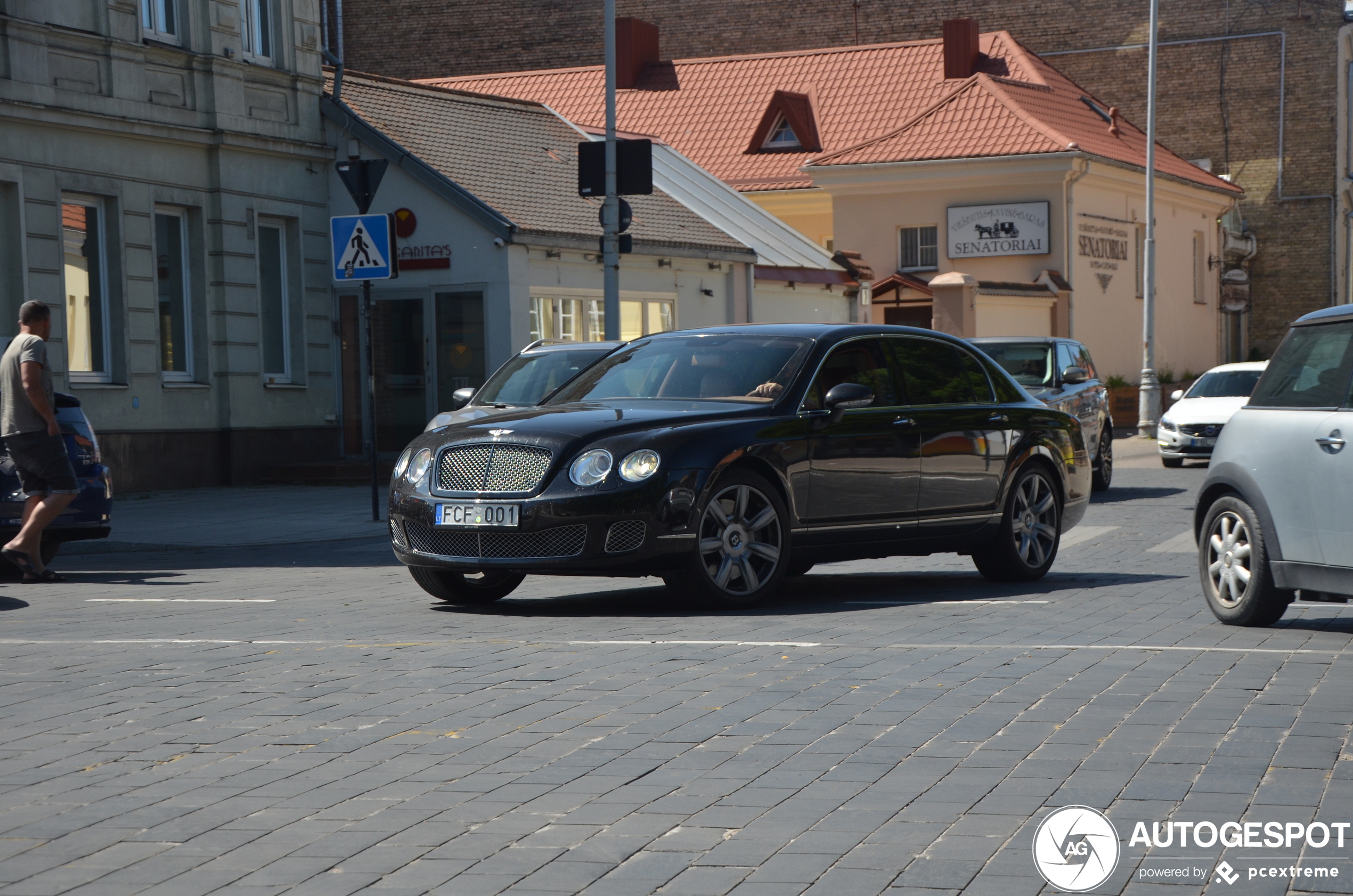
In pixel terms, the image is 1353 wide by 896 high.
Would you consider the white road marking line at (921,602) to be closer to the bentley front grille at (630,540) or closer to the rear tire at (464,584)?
the bentley front grille at (630,540)

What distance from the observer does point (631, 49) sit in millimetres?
50781

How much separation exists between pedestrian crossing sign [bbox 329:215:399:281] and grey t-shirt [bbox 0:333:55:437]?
467 centimetres

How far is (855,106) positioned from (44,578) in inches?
1446

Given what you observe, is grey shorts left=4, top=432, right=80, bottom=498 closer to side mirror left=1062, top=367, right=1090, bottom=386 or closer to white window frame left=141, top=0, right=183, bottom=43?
side mirror left=1062, top=367, right=1090, bottom=386

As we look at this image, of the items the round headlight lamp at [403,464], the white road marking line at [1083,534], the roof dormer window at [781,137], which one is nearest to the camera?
the round headlight lamp at [403,464]

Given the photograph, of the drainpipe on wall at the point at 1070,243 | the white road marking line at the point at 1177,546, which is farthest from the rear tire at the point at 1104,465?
the drainpipe on wall at the point at 1070,243

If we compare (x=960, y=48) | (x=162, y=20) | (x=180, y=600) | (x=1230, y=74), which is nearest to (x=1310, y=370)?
(x=180, y=600)

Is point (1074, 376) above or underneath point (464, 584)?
above

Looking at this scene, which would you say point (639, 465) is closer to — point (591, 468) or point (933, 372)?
point (591, 468)

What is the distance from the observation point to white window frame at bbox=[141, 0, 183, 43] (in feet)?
72.0

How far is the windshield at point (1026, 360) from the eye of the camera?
21142 mm

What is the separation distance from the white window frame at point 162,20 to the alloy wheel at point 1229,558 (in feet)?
53.6

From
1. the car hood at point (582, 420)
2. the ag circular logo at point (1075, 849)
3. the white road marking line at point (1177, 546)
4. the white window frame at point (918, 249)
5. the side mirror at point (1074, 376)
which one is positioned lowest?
the white road marking line at point (1177, 546)

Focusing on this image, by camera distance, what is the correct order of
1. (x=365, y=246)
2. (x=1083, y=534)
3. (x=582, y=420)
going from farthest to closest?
(x=365, y=246) < (x=1083, y=534) < (x=582, y=420)
